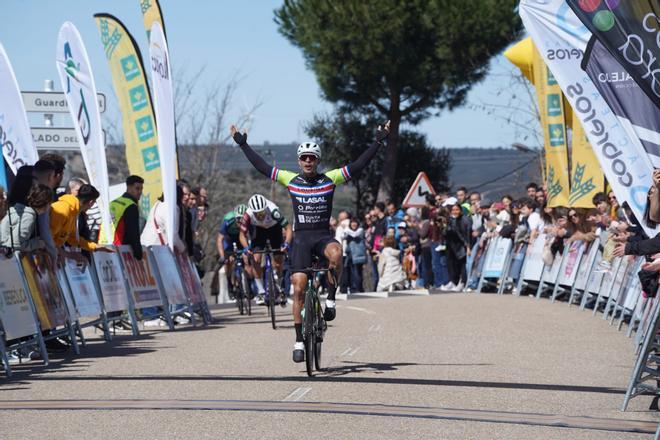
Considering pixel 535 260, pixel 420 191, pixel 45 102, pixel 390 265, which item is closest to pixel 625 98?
pixel 535 260

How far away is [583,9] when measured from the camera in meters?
11.3

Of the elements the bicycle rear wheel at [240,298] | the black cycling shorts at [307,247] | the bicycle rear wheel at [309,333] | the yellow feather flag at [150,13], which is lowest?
the bicycle rear wheel at [240,298]

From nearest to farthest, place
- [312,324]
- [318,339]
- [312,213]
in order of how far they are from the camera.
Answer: [312,324], [318,339], [312,213]

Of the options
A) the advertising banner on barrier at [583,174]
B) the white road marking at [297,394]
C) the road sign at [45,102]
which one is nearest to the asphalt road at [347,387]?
the white road marking at [297,394]

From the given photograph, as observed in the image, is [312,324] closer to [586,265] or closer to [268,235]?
[268,235]

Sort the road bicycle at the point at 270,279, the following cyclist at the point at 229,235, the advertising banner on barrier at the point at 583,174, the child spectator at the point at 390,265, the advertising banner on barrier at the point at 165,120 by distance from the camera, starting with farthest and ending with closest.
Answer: the child spectator at the point at 390,265, the following cyclist at the point at 229,235, the advertising banner on barrier at the point at 583,174, the advertising banner on barrier at the point at 165,120, the road bicycle at the point at 270,279

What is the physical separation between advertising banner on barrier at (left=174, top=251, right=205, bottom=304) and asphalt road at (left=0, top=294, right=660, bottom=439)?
1.87 m

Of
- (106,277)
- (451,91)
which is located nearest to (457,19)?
(451,91)

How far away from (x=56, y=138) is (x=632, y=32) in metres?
13.2

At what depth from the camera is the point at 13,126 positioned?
16234mm

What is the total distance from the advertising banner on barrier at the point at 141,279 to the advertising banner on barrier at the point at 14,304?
400cm

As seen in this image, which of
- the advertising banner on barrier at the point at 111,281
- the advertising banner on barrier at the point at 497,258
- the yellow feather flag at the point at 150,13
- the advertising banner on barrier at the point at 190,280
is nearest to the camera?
the advertising banner on barrier at the point at 111,281

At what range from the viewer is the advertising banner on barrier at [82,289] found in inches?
580

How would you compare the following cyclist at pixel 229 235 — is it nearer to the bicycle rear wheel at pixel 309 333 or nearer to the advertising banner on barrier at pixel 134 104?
the advertising banner on barrier at pixel 134 104
